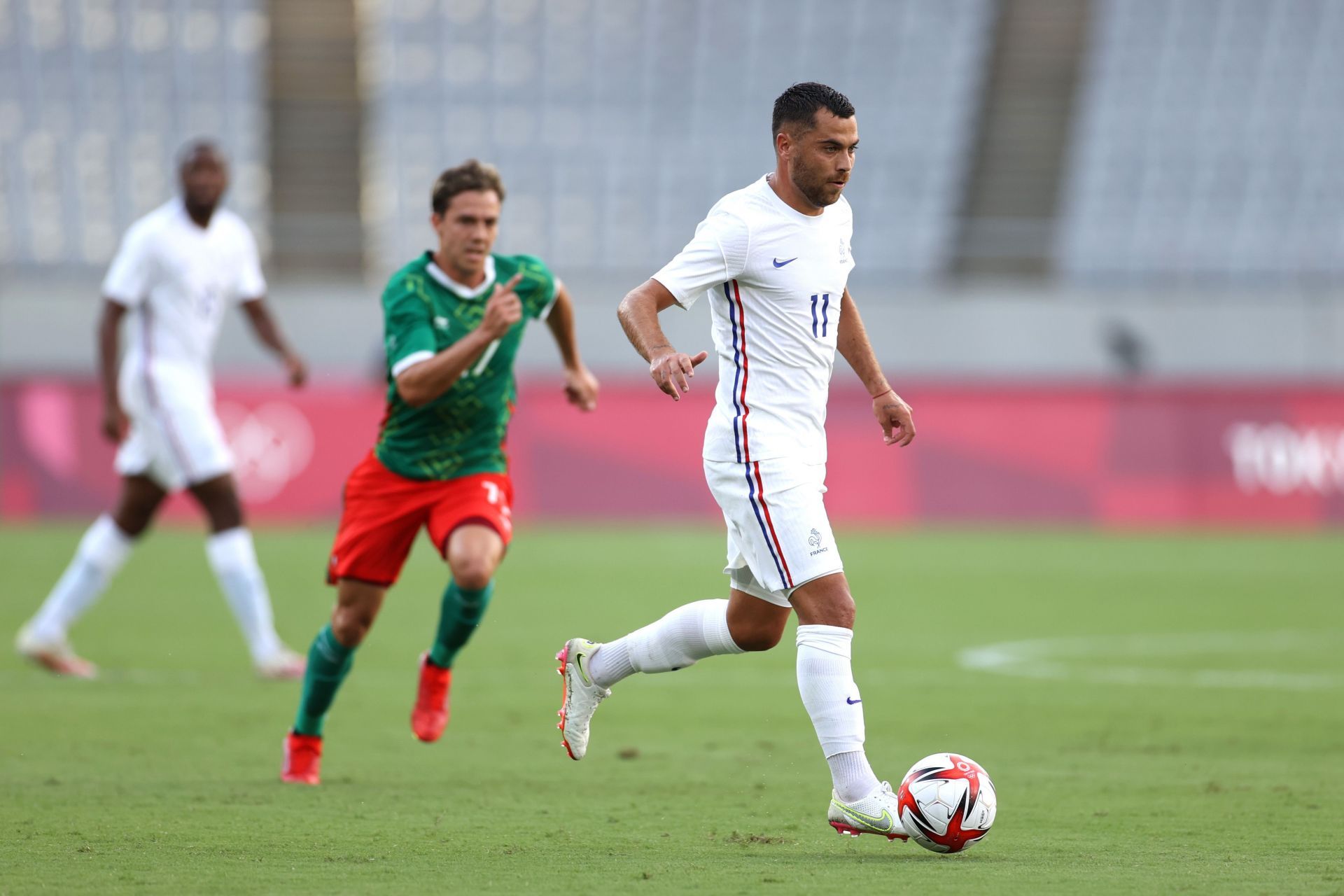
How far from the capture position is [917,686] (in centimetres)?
871

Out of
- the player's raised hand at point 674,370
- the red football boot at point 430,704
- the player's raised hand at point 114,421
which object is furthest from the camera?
the player's raised hand at point 114,421

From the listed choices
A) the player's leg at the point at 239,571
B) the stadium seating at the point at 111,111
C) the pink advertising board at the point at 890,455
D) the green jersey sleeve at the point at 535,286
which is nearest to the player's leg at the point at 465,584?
the green jersey sleeve at the point at 535,286

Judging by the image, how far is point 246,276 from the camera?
8922 millimetres

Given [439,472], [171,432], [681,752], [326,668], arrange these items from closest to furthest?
[326,668]
[439,472]
[681,752]
[171,432]

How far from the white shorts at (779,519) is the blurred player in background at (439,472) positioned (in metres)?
1.27

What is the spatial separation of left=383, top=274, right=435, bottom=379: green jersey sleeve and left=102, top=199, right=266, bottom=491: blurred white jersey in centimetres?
282

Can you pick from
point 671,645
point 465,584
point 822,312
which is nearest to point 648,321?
point 822,312

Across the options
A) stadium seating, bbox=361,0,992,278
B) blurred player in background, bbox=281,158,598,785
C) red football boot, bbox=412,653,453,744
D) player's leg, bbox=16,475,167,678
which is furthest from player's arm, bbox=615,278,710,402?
stadium seating, bbox=361,0,992,278

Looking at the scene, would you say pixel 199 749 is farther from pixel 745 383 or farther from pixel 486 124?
pixel 486 124

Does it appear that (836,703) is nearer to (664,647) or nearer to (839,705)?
(839,705)

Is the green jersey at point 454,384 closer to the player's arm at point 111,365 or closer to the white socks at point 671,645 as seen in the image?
the white socks at point 671,645

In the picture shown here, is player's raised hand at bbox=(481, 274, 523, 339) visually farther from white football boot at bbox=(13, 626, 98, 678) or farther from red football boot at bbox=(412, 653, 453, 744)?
white football boot at bbox=(13, 626, 98, 678)

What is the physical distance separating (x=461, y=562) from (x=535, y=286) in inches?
43.2

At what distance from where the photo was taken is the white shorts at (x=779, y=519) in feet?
16.4
